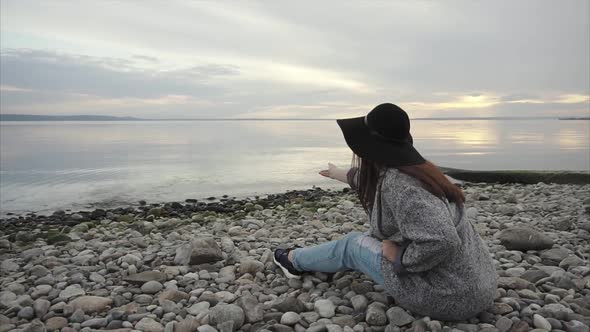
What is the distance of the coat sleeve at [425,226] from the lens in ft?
9.49

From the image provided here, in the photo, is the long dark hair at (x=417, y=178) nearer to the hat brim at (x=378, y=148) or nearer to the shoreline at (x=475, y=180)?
the hat brim at (x=378, y=148)

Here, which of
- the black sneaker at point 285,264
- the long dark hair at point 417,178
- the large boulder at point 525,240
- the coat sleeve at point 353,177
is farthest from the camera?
the large boulder at point 525,240

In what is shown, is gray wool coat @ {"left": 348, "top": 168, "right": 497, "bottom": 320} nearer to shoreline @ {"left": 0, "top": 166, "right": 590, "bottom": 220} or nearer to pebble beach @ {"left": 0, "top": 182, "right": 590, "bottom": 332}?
pebble beach @ {"left": 0, "top": 182, "right": 590, "bottom": 332}

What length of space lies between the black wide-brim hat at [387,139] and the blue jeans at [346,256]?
867mm

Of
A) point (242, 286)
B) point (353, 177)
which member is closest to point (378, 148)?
point (353, 177)

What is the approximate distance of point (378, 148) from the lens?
3.13 meters

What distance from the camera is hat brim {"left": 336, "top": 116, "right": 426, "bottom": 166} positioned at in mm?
3066

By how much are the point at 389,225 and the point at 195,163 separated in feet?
71.8

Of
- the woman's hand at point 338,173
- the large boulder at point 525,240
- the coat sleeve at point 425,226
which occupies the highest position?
the woman's hand at point 338,173

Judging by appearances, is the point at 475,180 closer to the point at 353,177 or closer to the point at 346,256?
the point at 346,256

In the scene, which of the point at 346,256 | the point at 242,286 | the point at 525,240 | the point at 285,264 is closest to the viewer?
the point at 346,256

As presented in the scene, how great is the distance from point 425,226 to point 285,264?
201cm

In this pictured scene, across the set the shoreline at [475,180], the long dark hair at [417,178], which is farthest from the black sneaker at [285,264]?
the shoreline at [475,180]

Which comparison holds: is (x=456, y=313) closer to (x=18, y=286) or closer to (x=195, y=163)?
(x=18, y=286)
